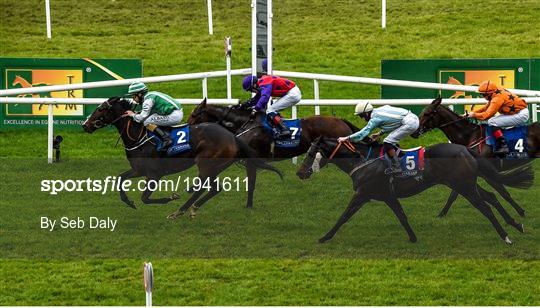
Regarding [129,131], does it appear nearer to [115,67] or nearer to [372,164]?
[372,164]

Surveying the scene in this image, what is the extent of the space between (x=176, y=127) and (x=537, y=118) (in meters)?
5.21

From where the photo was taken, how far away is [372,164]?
44.8 ft

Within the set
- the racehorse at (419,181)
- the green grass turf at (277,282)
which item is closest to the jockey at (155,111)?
the racehorse at (419,181)

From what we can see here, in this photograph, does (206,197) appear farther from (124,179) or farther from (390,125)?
(390,125)

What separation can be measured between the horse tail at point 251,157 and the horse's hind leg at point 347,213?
138 centimetres

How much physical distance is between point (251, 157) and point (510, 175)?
2.69 metres

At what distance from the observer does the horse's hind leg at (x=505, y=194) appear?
14.2 m

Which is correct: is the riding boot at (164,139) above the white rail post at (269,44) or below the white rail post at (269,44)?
below

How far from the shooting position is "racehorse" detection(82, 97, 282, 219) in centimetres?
1451

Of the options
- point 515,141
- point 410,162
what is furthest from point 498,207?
point 515,141

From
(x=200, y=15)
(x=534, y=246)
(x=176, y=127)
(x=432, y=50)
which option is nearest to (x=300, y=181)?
(x=176, y=127)

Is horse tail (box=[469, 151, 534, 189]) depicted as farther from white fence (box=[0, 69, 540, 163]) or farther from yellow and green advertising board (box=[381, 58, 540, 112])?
yellow and green advertising board (box=[381, 58, 540, 112])

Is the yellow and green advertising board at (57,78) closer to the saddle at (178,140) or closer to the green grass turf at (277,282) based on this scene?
the saddle at (178,140)

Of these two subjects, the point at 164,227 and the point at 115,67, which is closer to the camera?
the point at 164,227
